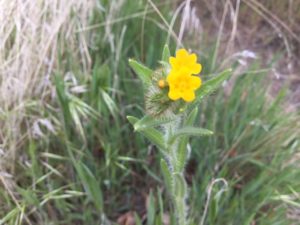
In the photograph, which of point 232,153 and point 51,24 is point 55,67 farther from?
point 232,153

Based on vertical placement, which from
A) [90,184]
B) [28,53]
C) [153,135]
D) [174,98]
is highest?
[28,53]

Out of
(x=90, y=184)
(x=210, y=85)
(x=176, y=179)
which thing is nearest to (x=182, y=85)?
(x=210, y=85)

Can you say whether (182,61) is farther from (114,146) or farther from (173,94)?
(114,146)

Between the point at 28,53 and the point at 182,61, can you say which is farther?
the point at 28,53

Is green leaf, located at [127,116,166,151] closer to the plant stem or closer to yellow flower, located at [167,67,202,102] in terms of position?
the plant stem

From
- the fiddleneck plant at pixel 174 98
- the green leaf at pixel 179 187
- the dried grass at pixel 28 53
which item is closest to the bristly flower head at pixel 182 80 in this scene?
the fiddleneck plant at pixel 174 98

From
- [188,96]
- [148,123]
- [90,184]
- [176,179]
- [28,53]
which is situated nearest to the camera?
[188,96]

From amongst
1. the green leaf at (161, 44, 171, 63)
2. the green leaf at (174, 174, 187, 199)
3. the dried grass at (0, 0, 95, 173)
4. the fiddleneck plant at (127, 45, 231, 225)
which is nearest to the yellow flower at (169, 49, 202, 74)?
the fiddleneck plant at (127, 45, 231, 225)
